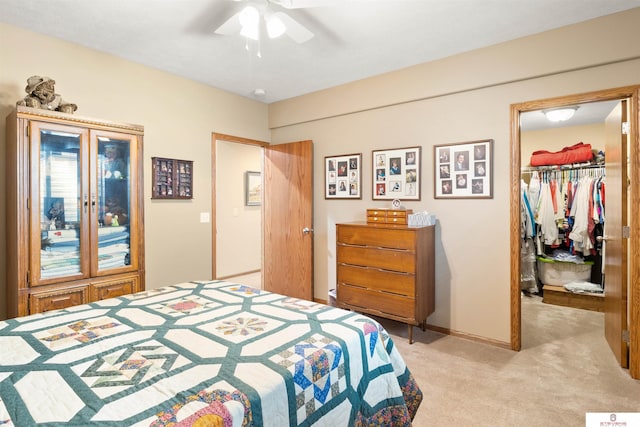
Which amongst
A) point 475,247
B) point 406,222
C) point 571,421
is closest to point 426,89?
point 406,222

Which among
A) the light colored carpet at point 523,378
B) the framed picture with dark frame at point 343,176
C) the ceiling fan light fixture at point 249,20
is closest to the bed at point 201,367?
the light colored carpet at point 523,378

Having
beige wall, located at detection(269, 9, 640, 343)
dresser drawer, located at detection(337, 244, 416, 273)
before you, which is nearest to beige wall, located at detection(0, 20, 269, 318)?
beige wall, located at detection(269, 9, 640, 343)

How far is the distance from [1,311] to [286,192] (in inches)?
111

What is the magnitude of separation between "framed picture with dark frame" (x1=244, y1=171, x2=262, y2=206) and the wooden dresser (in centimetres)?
306

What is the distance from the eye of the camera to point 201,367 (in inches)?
44.3

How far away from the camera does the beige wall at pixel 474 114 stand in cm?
253

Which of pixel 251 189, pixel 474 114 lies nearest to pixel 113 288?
pixel 474 114

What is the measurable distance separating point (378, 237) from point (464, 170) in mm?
998

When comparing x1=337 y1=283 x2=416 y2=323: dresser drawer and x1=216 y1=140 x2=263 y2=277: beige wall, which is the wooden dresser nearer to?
x1=337 y1=283 x2=416 y2=323: dresser drawer

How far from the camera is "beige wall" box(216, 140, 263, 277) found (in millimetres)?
5613

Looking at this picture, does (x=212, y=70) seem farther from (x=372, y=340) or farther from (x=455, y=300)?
(x=455, y=300)

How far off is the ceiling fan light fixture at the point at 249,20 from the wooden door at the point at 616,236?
2685mm

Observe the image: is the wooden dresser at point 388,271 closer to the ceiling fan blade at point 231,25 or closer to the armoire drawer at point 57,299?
the ceiling fan blade at point 231,25

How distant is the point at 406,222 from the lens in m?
3.17
